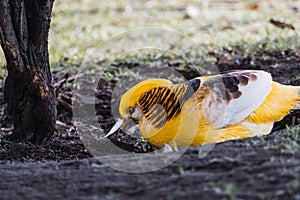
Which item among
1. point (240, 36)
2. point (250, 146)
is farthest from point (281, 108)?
point (240, 36)

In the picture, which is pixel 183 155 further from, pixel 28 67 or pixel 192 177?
pixel 28 67

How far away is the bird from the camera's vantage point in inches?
172

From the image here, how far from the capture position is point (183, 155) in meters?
3.54

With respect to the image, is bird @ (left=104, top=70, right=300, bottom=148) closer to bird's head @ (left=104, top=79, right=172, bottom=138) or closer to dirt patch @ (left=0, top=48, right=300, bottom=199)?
bird's head @ (left=104, top=79, right=172, bottom=138)

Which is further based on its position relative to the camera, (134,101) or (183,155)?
(134,101)

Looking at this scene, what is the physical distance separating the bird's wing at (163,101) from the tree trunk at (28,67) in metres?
0.81

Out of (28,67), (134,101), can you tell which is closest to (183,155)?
(134,101)

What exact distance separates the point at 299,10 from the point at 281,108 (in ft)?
17.6

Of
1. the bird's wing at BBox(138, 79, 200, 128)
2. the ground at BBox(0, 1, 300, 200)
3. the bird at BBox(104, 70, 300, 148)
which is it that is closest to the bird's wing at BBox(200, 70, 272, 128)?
the bird at BBox(104, 70, 300, 148)

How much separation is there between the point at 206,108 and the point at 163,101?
318 mm

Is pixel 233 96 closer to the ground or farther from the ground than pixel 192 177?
farther from the ground

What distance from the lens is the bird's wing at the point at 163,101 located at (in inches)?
174

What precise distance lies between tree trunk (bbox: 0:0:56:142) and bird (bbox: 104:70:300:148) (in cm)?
65

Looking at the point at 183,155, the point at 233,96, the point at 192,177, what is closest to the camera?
the point at 192,177
